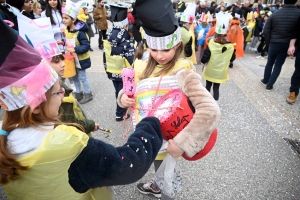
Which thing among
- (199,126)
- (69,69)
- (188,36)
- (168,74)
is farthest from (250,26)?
(199,126)

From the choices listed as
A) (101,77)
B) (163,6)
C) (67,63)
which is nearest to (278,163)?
(163,6)

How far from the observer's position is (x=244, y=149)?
2938 mm

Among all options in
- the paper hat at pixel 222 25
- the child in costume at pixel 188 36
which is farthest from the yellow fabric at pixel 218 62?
the child in costume at pixel 188 36

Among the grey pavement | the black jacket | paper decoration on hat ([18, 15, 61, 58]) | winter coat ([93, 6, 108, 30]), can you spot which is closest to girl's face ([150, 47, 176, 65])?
paper decoration on hat ([18, 15, 61, 58])

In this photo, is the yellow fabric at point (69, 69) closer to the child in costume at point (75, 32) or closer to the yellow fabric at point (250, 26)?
the child in costume at point (75, 32)

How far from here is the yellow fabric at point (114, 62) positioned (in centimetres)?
346

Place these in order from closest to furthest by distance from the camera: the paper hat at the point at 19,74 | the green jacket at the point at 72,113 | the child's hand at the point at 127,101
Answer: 1. the paper hat at the point at 19,74
2. the child's hand at the point at 127,101
3. the green jacket at the point at 72,113

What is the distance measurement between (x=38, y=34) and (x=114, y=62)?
1.54 metres

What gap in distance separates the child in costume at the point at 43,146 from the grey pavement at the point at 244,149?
4.81ft

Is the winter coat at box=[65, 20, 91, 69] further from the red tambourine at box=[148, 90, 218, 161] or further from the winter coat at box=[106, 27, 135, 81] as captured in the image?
the red tambourine at box=[148, 90, 218, 161]

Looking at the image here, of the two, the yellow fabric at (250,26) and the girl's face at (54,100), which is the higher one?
the girl's face at (54,100)

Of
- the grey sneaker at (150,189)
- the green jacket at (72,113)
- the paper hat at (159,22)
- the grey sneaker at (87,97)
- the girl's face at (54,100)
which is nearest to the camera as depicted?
the girl's face at (54,100)

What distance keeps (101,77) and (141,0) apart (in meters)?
4.56

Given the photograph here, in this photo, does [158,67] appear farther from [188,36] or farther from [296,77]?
[296,77]
